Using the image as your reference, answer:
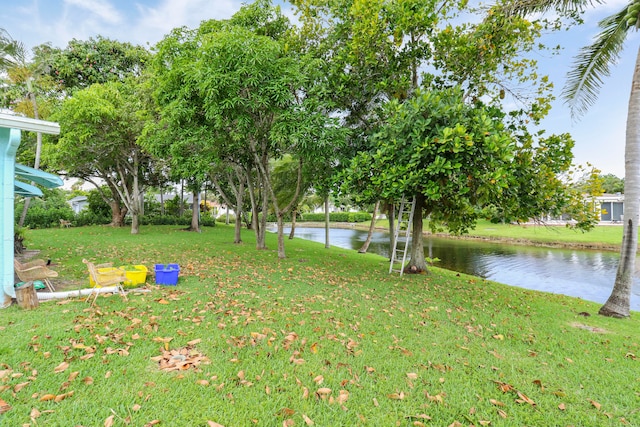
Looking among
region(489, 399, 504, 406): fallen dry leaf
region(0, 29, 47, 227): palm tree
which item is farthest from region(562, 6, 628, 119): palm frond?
region(0, 29, 47, 227): palm tree

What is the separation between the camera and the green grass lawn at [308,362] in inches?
108

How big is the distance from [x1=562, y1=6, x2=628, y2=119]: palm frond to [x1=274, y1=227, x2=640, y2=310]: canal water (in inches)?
260

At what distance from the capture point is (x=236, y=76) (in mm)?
7781

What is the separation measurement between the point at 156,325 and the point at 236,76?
5.97m

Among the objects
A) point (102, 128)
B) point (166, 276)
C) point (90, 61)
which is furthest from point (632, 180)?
point (90, 61)

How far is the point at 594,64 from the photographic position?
7312mm

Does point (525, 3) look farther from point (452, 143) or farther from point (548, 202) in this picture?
point (548, 202)

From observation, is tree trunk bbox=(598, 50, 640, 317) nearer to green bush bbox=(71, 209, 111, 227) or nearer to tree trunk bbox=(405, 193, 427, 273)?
tree trunk bbox=(405, 193, 427, 273)

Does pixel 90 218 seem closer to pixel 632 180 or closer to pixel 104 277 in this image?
pixel 104 277

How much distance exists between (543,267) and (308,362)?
17.8 m

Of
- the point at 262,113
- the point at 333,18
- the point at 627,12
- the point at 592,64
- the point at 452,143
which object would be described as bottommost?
the point at 452,143

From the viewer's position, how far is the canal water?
1247 centimetres

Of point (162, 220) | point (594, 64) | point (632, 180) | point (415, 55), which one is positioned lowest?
point (162, 220)

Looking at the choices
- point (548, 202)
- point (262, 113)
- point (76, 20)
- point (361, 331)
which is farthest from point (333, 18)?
point (76, 20)
